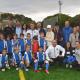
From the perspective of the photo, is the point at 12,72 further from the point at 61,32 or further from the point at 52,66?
the point at 61,32

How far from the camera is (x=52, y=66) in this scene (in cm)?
1934

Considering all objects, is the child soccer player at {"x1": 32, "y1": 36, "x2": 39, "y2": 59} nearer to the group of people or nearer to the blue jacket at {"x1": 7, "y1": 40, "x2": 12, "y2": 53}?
the group of people

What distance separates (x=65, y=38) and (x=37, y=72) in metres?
3.01

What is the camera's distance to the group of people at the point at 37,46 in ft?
61.3

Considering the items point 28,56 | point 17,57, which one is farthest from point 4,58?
point 28,56

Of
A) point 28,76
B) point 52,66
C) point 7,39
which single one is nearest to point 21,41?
point 7,39

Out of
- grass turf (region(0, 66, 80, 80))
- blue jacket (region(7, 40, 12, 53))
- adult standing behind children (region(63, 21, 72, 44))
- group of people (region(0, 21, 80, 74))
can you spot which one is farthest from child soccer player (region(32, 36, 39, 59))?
adult standing behind children (region(63, 21, 72, 44))

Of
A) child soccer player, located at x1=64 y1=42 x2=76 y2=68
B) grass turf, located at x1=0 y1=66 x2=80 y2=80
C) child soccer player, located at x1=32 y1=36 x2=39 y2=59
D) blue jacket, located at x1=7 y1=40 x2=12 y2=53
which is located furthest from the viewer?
blue jacket, located at x1=7 y1=40 x2=12 y2=53

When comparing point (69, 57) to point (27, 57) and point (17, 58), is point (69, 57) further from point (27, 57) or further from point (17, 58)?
point (17, 58)

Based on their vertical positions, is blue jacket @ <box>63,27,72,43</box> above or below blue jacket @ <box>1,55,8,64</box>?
above

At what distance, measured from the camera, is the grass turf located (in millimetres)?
16562

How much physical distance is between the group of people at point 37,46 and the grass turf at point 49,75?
1.50 ft

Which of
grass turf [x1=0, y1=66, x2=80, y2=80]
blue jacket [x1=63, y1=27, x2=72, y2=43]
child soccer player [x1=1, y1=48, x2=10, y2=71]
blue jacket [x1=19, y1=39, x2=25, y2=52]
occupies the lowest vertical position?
grass turf [x1=0, y1=66, x2=80, y2=80]

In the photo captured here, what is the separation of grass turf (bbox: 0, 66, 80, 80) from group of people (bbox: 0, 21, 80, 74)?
1.50ft
